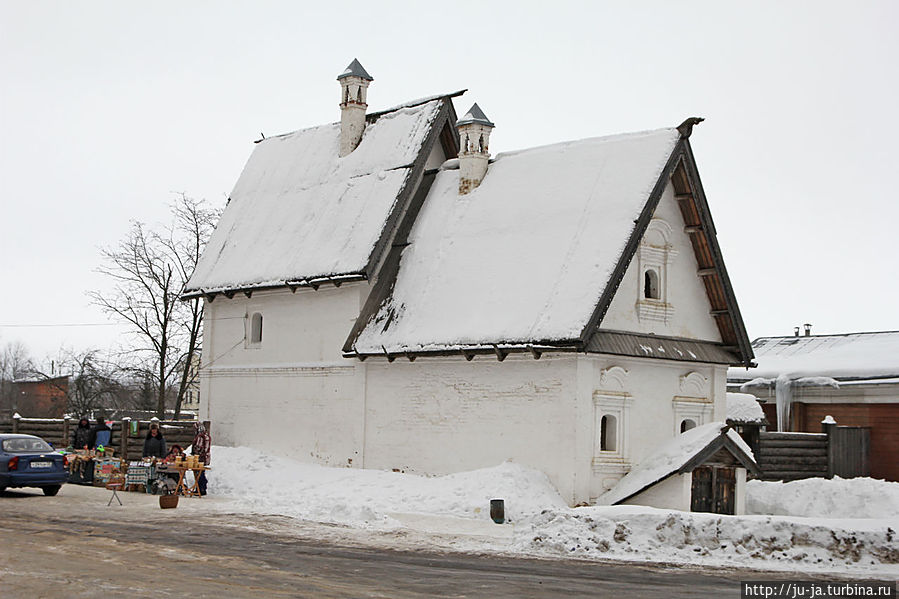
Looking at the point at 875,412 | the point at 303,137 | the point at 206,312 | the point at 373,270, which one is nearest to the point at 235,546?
the point at 373,270

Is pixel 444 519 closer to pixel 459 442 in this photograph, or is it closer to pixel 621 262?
pixel 459 442

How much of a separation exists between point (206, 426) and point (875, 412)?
21.7m

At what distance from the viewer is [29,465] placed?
25.1 metres

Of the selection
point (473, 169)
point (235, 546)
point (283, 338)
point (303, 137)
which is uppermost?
point (303, 137)

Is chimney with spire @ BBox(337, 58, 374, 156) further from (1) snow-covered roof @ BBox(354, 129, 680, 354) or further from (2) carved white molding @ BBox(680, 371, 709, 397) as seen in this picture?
(2) carved white molding @ BBox(680, 371, 709, 397)

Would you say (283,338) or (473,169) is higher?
(473,169)

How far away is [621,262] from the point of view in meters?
24.1

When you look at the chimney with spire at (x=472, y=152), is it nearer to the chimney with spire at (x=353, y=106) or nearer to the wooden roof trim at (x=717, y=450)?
the chimney with spire at (x=353, y=106)

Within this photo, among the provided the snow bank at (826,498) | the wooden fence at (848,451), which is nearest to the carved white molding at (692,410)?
the snow bank at (826,498)

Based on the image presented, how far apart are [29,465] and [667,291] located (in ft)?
51.8

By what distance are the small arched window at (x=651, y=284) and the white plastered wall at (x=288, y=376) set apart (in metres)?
7.75

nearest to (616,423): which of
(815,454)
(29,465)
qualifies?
(815,454)

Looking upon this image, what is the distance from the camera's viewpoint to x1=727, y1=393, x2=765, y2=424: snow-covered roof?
3067 cm

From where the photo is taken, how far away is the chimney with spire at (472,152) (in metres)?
29.2
